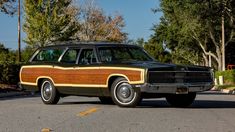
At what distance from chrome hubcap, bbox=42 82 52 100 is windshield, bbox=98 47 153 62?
1.92m

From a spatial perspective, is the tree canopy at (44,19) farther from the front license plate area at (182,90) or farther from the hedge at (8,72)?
the front license plate area at (182,90)

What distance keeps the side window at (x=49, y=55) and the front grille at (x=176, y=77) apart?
342 cm

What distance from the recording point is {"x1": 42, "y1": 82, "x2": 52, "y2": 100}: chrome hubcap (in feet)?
51.3

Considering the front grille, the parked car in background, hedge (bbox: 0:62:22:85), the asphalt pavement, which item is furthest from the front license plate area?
hedge (bbox: 0:62:22:85)

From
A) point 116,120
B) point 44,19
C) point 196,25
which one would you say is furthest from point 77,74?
point 196,25

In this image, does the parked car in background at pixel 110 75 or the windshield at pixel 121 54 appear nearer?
the parked car in background at pixel 110 75

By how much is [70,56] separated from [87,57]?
0.72 m

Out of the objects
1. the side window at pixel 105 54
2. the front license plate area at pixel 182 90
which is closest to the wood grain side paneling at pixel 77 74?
the side window at pixel 105 54

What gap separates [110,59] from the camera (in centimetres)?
1471

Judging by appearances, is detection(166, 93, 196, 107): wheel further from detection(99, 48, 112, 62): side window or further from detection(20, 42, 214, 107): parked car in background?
detection(99, 48, 112, 62): side window

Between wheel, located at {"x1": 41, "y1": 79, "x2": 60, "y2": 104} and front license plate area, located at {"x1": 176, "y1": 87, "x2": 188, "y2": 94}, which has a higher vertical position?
front license plate area, located at {"x1": 176, "y1": 87, "x2": 188, "y2": 94}

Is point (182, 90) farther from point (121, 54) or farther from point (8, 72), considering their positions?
point (8, 72)

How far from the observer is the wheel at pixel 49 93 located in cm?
1550

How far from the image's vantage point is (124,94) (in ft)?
45.1
